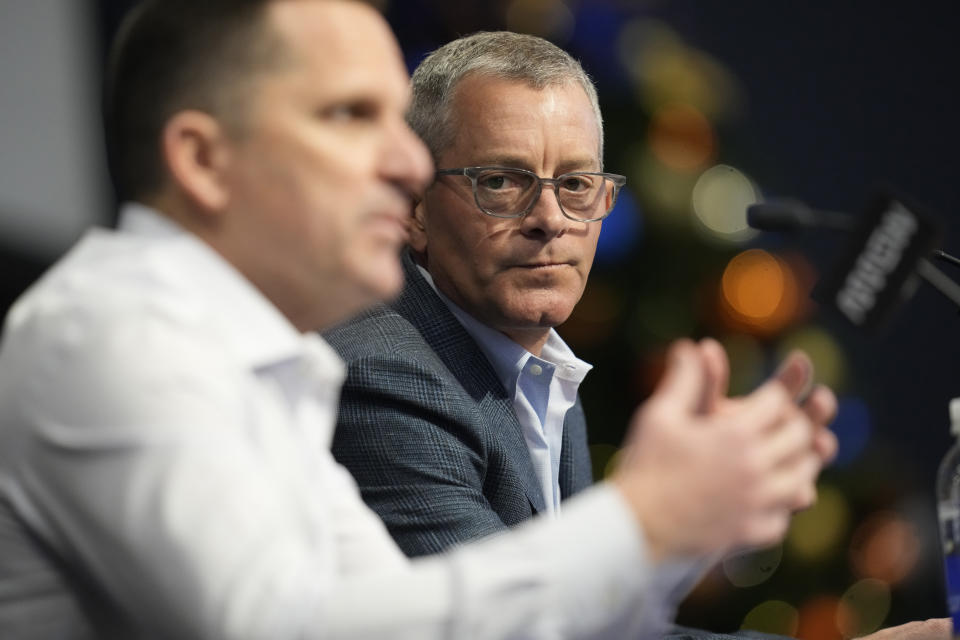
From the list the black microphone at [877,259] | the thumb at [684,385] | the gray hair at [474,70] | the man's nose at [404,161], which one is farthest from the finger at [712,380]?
the gray hair at [474,70]

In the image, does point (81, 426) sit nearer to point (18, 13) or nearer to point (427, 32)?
point (18, 13)

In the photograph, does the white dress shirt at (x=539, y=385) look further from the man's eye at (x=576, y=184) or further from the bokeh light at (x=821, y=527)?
the bokeh light at (x=821, y=527)

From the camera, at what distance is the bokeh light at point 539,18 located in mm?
2703

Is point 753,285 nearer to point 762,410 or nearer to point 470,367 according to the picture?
point 470,367

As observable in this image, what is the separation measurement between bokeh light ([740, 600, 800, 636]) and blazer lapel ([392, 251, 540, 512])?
4.93ft

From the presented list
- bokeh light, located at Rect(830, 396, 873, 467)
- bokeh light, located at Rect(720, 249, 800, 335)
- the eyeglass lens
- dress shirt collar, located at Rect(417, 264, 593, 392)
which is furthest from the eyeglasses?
bokeh light, located at Rect(830, 396, 873, 467)

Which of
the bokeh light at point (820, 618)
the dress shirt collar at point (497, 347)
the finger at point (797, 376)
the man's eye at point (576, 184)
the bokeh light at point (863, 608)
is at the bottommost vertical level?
the bokeh light at point (863, 608)

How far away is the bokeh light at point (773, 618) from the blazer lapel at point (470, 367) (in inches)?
59.1

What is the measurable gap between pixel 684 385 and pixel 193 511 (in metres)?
0.32

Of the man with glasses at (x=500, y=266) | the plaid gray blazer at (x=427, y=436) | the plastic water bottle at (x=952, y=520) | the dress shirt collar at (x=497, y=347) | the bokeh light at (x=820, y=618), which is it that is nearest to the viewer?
the plastic water bottle at (x=952, y=520)

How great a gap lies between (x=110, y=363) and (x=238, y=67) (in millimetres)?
243

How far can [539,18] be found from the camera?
272 centimetres

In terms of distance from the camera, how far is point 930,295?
366 centimetres

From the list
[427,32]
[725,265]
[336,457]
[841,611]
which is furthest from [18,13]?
[841,611]
